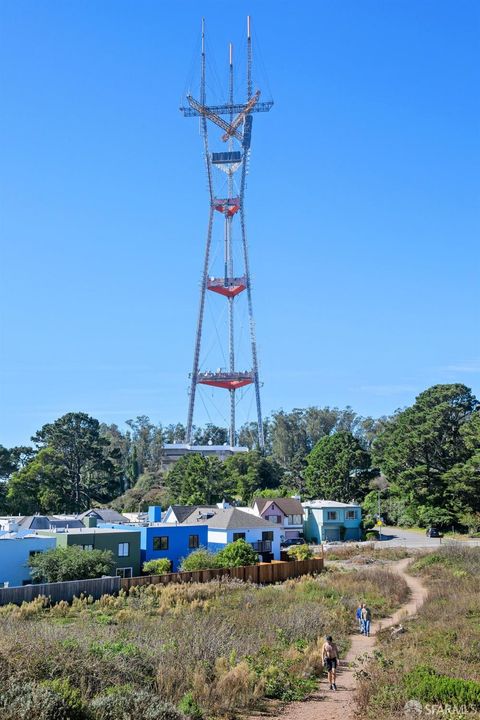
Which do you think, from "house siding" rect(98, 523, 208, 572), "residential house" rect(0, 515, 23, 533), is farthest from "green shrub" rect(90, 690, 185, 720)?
"residential house" rect(0, 515, 23, 533)

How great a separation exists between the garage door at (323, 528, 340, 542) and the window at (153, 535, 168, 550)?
895 inches

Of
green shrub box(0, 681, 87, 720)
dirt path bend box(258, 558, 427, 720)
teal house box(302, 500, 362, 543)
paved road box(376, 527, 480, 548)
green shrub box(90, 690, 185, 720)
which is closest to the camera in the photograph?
green shrub box(0, 681, 87, 720)

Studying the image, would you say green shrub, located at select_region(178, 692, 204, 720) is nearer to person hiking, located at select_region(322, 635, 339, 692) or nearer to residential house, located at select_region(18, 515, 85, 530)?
person hiking, located at select_region(322, 635, 339, 692)

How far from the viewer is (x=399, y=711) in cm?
1585

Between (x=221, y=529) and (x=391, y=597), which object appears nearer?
(x=391, y=597)

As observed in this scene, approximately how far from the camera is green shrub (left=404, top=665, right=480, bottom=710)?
52.1 feet

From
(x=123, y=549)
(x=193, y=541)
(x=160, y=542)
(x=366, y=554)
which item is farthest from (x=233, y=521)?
(x=366, y=554)

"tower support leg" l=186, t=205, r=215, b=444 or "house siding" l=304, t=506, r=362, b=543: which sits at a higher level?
"tower support leg" l=186, t=205, r=215, b=444

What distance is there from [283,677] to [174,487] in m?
62.0

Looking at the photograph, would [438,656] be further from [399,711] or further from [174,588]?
[174,588]

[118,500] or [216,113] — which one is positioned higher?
[216,113]

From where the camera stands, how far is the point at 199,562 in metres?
41.3

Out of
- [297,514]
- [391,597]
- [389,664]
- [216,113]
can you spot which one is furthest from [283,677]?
[216,113]

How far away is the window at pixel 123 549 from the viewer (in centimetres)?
4181
